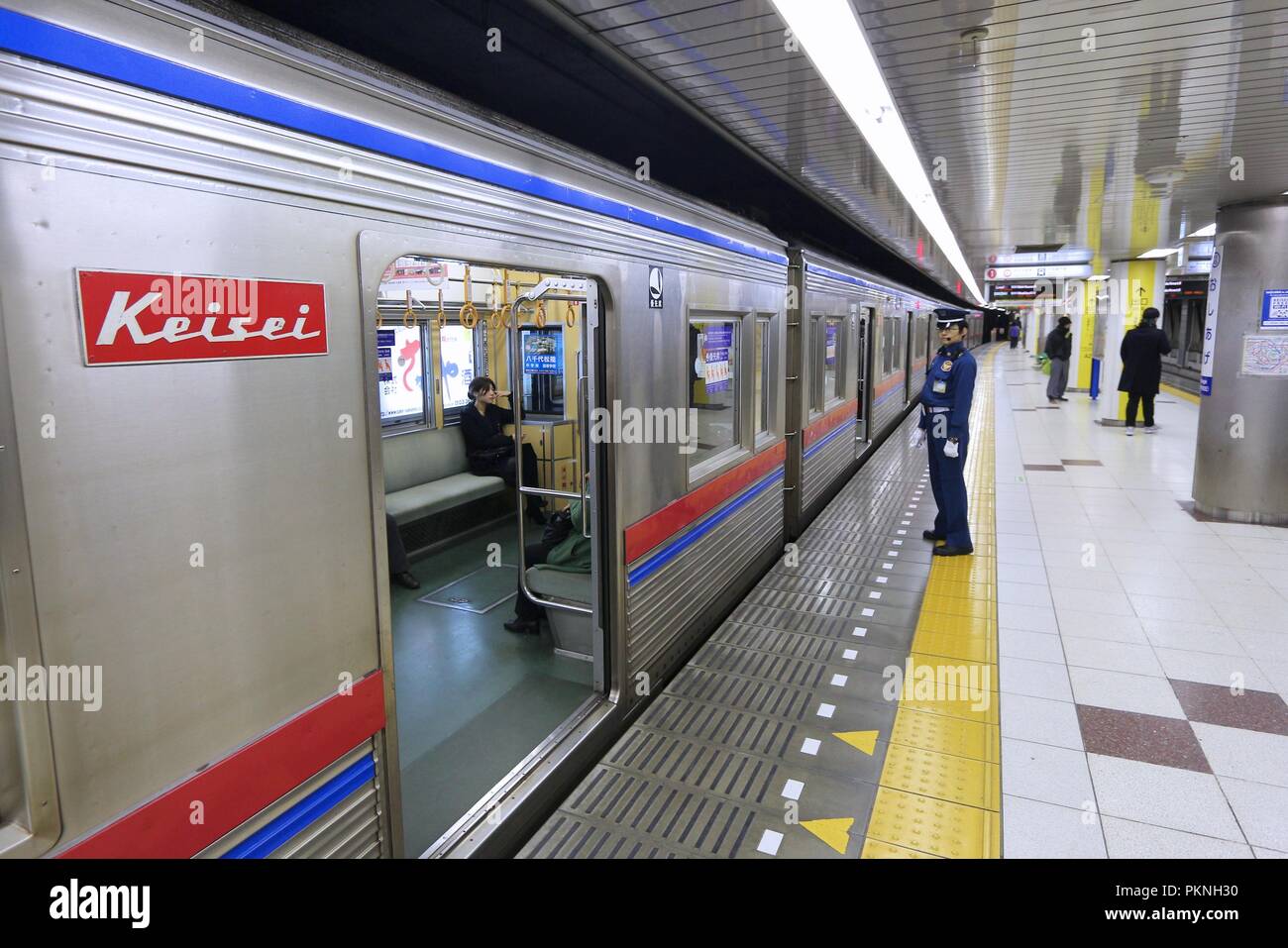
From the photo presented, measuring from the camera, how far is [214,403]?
63.5 inches

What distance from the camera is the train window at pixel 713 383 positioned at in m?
4.48

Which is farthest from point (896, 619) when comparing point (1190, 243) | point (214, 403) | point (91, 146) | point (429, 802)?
point (1190, 243)

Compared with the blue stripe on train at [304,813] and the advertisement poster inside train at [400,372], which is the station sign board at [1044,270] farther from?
the blue stripe on train at [304,813]

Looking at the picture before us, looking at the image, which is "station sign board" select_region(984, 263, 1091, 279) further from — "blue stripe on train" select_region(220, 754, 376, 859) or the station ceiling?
"blue stripe on train" select_region(220, 754, 376, 859)

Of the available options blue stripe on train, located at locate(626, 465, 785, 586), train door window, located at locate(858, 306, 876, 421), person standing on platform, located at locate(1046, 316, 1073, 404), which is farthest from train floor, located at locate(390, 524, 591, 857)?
person standing on platform, located at locate(1046, 316, 1073, 404)

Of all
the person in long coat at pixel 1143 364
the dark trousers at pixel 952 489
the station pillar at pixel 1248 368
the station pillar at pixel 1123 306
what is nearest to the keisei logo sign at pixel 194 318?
the dark trousers at pixel 952 489

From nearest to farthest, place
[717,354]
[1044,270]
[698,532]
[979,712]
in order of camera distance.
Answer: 1. [979,712]
2. [698,532]
3. [717,354]
4. [1044,270]

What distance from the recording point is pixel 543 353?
6504mm

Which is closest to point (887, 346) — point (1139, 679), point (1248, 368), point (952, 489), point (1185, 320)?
point (1248, 368)

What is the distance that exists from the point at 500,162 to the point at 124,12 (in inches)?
48.4

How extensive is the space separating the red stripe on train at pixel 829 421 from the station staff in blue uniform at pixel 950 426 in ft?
3.13

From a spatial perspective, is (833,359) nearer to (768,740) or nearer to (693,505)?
(693,505)

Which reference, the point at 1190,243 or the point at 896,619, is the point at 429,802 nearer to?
the point at 896,619

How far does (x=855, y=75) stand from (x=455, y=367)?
15.8ft
